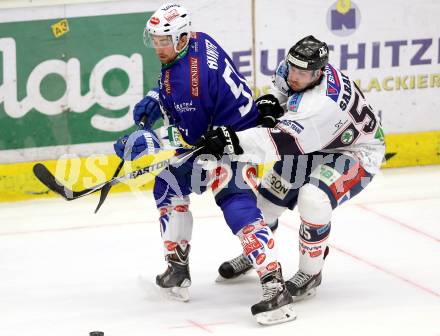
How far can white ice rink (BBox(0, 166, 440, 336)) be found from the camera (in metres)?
4.49

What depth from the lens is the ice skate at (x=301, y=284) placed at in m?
4.73

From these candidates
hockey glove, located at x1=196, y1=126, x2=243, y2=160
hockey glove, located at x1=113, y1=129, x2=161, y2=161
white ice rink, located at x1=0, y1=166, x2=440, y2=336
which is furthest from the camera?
hockey glove, located at x1=113, y1=129, x2=161, y2=161

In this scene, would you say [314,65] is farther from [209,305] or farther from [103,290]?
[103,290]

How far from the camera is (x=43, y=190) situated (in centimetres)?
662

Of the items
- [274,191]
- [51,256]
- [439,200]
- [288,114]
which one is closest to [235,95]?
[288,114]

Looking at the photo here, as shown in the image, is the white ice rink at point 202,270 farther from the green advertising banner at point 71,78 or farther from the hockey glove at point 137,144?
the hockey glove at point 137,144

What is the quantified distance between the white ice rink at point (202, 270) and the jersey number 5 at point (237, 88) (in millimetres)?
883

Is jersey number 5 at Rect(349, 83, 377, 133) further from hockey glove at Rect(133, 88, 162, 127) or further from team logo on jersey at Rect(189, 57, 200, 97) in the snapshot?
hockey glove at Rect(133, 88, 162, 127)

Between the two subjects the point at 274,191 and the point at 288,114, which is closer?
the point at 288,114

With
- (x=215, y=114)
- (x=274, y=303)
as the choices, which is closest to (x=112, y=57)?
(x=215, y=114)

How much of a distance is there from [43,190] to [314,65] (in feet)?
8.87

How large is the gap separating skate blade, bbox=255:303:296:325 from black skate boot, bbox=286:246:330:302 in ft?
0.81

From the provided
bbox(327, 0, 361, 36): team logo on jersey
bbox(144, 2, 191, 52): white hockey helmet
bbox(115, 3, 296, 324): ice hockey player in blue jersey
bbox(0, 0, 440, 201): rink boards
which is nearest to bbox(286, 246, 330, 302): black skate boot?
bbox(115, 3, 296, 324): ice hockey player in blue jersey

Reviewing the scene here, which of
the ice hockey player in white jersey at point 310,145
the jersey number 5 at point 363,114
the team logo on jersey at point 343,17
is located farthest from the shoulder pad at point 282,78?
the team logo on jersey at point 343,17
